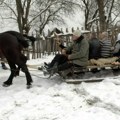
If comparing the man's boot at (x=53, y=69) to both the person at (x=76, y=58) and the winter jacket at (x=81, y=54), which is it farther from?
the winter jacket at (x=81, y=54)

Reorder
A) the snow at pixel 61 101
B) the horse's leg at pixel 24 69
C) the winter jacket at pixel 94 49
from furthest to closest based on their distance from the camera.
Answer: the winter jacket at pixel 94 49
the horse's leg at pixel 24 69
the snow at pixel 61 101

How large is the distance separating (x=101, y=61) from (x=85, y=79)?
82cm

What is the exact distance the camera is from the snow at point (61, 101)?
18.9ft

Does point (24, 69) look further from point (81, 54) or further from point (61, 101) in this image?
point (61, 101)

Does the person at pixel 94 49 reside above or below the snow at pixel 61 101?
above

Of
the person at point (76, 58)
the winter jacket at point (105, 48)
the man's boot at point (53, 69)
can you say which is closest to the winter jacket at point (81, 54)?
the person at point (76, 58)

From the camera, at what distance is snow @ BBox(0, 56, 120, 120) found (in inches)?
226

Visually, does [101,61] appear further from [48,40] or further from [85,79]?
[48,40]

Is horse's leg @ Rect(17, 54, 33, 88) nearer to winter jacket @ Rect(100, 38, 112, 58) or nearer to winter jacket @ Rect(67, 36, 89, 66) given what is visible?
winter jacket @ Rect(67, 36, 89, 66)

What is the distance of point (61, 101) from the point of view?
22.0 feet

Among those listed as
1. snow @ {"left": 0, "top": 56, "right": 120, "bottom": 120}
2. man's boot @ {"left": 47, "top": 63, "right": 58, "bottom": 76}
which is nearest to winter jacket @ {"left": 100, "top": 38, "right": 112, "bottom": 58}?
snow @ {"left": 0, "top": 56, "right": 120, "bottom": 120}

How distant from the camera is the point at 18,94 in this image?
7.51 metres

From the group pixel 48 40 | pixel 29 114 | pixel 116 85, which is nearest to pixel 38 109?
pixel 29 114

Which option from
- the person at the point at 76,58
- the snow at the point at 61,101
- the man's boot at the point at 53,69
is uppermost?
the person at the point at 76,58
